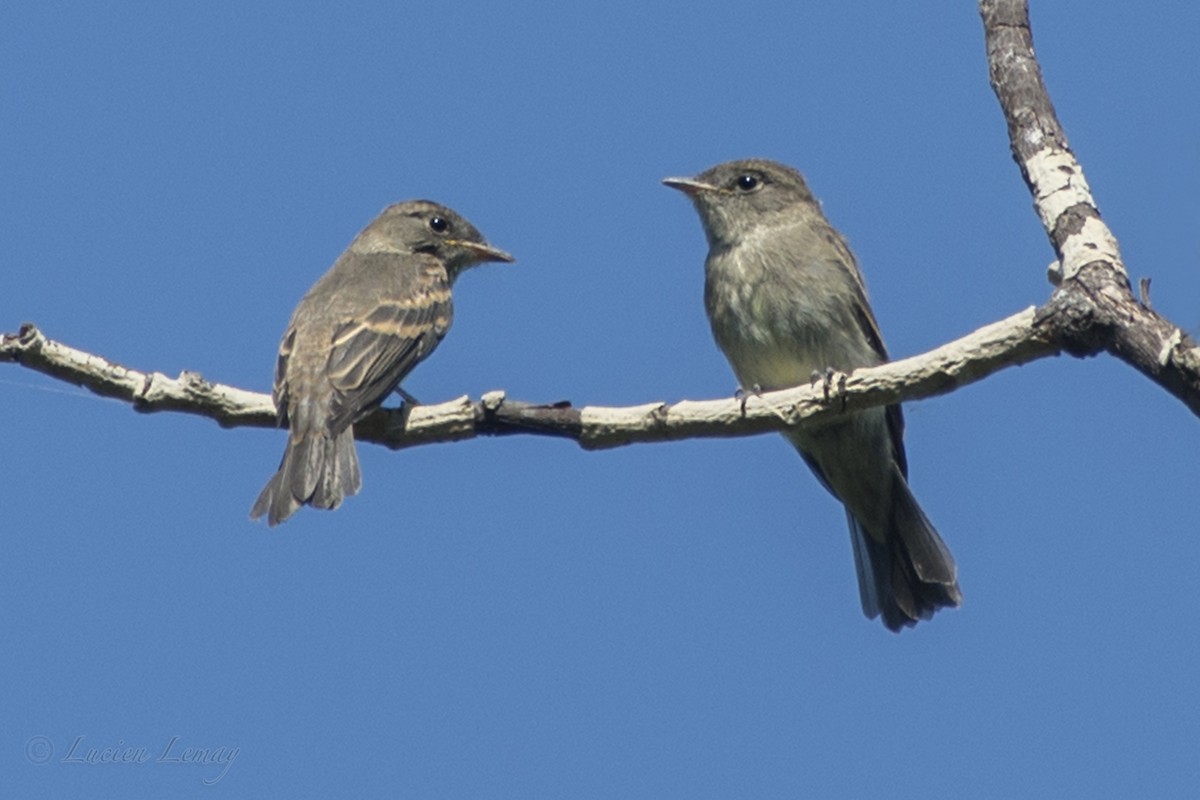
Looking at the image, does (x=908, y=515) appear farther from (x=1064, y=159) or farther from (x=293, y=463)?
(x=293, y=463)

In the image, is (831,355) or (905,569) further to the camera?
(905,569)

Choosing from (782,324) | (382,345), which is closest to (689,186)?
(782,324)

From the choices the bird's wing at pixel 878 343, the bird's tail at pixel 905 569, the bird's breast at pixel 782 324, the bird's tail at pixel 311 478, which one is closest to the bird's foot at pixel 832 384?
the bird's breast at pixel 782 324

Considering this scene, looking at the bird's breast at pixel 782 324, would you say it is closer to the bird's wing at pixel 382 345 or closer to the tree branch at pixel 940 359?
the bird's wing at pixel 382 345

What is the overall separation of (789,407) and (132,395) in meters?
2.96

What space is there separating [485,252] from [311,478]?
311 cm

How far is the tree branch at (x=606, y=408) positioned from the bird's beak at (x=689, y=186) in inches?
142

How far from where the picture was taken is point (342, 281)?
10070 mm

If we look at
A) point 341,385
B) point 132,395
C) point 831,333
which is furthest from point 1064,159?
point 132,395

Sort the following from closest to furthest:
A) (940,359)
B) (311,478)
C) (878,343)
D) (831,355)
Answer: (940,359) → (311,478) → (831,355) → (878,343)

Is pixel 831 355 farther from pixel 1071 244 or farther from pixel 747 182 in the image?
pixel 1071 244

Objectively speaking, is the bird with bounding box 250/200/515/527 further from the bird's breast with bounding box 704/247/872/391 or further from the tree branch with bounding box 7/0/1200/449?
the bird's breast with bounding box 704/247/872/391

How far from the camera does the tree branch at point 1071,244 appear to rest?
615 cm

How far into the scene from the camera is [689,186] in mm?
10828
